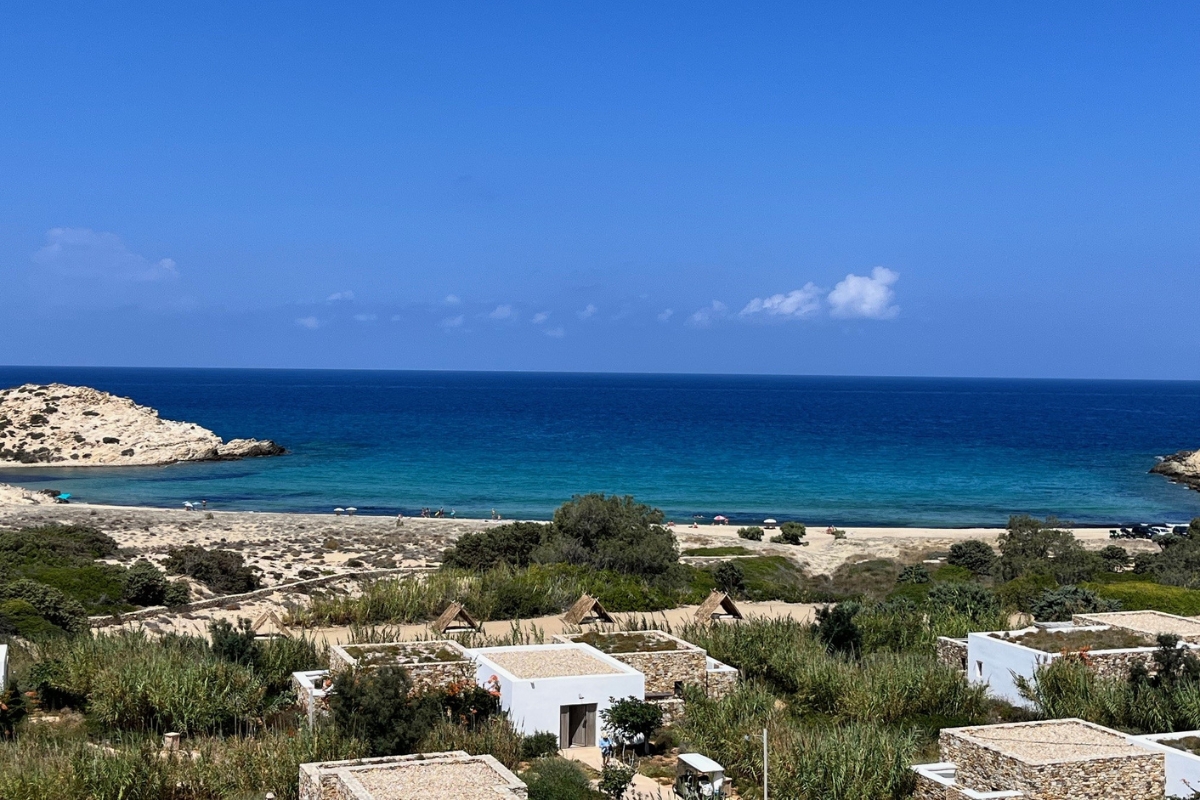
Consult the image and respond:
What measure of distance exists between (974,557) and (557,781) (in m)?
29.3

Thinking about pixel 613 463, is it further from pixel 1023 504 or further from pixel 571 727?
pixel 571 727

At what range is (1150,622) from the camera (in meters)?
22.5

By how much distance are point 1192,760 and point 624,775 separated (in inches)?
284

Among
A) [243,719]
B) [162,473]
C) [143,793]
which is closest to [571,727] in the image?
[243,719]

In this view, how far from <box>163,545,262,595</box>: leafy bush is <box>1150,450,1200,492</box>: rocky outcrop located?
65489mm

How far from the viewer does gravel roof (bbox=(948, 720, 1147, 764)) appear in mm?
14180

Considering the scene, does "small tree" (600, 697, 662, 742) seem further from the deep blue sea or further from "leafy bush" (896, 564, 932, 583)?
the deep blue sea

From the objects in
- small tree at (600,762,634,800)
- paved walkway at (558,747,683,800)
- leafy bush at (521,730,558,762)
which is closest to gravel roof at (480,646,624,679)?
leafy bush at (521,730,558,762)

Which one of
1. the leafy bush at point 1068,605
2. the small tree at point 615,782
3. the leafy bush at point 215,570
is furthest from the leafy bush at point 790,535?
the small tree at point 615,782

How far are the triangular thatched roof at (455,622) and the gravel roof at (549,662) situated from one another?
3.85 m

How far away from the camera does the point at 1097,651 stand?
19.3 m

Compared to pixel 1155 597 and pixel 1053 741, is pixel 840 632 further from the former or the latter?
pixel 1155 597

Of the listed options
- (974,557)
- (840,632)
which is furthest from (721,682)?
(974,557)

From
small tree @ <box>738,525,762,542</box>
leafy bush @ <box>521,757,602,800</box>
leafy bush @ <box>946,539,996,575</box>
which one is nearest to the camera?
leafy bush @ <box>521,757,602,800</box>
